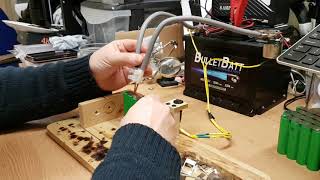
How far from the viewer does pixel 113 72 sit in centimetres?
81

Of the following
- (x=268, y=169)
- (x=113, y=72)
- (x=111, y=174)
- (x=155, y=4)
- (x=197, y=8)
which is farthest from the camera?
(x=155, y=4)

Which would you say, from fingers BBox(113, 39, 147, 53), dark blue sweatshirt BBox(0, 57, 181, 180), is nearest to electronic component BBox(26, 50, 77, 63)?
dark blue sweatshirt BBox(0, 57, 181, 180)

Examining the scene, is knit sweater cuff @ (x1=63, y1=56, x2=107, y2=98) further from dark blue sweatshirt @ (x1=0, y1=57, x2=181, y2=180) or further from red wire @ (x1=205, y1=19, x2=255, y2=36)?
red wire @ (x1=205, y1=19, x2=255, y2=36)

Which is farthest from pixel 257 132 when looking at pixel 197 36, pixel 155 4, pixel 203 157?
pixel 155 4

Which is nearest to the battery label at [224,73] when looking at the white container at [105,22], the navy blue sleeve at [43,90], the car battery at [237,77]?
the car battery at [237,77]

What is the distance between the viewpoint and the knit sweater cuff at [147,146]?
0.46 m

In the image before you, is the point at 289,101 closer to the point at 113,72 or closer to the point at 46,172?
the point at 113,72

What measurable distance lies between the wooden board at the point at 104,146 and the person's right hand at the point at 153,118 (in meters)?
0.09

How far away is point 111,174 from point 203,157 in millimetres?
211

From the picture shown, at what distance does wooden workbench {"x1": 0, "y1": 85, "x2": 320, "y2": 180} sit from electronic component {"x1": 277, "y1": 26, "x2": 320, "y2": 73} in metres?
0.18

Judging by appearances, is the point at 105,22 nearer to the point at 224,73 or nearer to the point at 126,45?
the point at 126,45

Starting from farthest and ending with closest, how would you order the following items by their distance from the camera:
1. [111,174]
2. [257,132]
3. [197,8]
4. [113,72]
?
1. [197,8]
2. [113,72]
3. [257,132]
4. [111,174]

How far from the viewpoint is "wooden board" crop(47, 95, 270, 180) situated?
548 millimetres

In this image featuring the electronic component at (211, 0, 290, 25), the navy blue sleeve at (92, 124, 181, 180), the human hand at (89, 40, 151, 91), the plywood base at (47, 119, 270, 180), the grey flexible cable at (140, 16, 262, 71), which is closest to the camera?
the navy blue sleeve at (92, 124, 181, 180)
